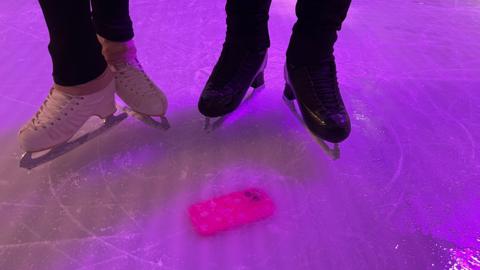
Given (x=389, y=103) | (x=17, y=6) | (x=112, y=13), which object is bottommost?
(x=17, y=6)

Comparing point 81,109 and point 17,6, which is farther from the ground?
point 81,109

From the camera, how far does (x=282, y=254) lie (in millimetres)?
712

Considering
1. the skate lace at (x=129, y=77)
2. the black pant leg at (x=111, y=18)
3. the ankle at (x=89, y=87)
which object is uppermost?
the black pant leg at (x=111, y=18)

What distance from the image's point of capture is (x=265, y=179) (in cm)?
88

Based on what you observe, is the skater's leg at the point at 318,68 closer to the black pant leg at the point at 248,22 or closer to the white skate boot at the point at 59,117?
the black pant leg at the point at 248,22

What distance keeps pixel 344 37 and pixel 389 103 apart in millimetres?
543

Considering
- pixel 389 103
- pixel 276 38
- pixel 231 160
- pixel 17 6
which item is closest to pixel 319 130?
pixel 231 160

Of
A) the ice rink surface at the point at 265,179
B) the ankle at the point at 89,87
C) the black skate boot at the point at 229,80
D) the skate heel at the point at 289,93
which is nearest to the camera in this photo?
the ice rink surface at the point at 265,179

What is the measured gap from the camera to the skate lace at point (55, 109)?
32.7 inches

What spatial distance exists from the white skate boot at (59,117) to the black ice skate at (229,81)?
0.24 m

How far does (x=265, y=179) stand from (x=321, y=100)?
0.78 ft

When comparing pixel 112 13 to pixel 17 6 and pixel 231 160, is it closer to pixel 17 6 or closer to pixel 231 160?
pixel 231 160

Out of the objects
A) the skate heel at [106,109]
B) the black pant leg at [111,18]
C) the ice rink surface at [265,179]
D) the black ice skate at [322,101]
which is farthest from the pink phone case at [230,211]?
the black pant leg at [111,18]

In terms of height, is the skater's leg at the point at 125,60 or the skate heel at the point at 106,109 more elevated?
the skater's leg at the point at 125,60
